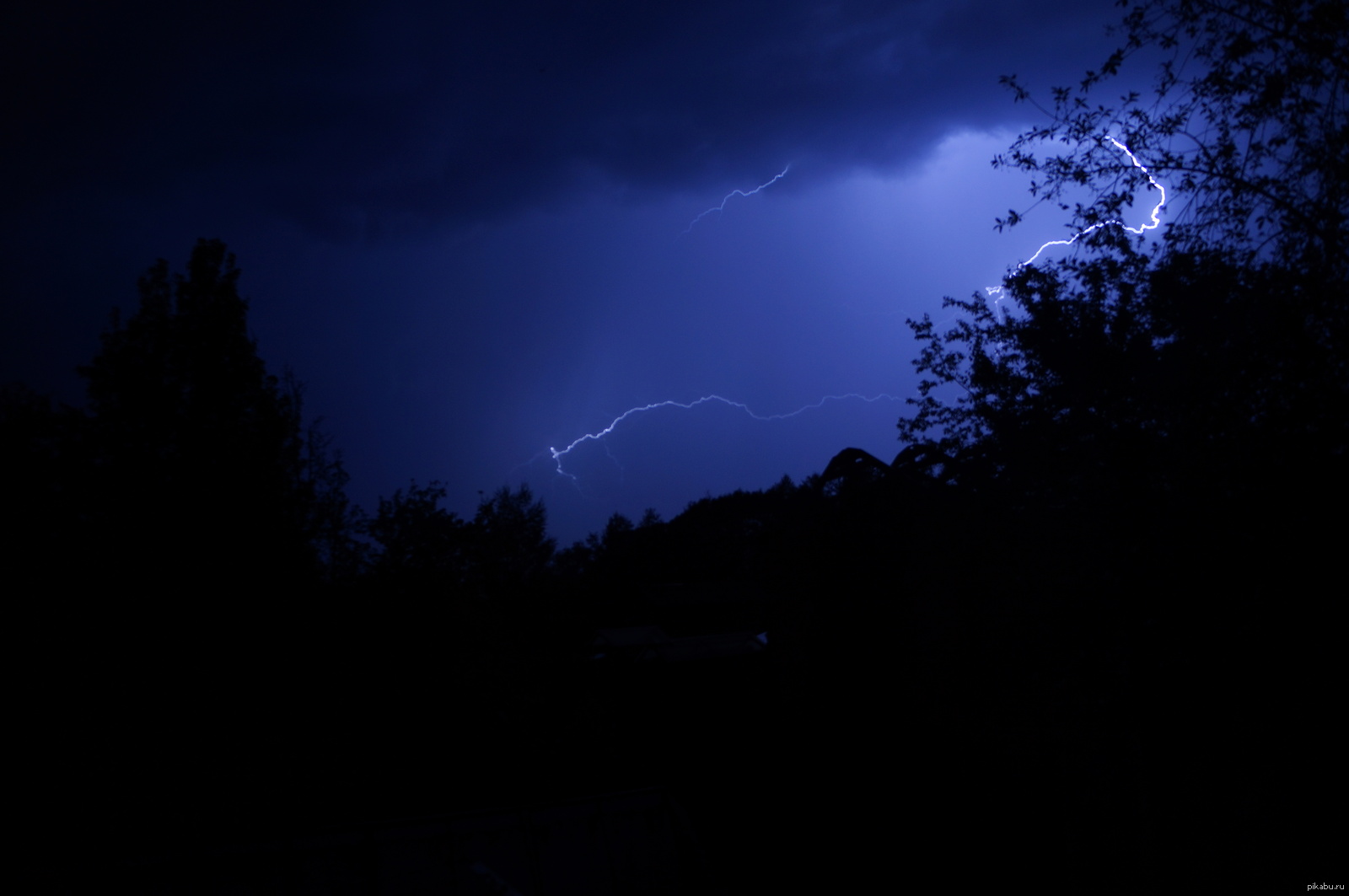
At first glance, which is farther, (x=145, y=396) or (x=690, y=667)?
(x=690, y=667)

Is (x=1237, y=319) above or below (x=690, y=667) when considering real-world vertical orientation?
above

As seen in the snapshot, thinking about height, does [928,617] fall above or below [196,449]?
below

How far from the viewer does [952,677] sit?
18.7ft

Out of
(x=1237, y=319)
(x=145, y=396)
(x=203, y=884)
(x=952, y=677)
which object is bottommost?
(x=203, y=884)

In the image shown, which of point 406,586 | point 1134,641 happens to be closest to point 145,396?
point 406,586

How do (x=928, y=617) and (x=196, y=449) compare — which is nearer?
(x=928, y=617)

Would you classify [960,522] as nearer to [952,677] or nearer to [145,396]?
Result: [952,677]

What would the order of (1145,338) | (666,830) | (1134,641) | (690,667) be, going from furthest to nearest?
(690,667) → (666,830) → (1145,338) → (1134,641)

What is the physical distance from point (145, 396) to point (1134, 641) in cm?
1319

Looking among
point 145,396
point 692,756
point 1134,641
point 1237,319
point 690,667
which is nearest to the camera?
point 1134,641

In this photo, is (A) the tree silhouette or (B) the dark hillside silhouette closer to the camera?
(B) the dark hillside silhouette

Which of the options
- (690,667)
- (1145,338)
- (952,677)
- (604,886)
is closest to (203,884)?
(604,886)

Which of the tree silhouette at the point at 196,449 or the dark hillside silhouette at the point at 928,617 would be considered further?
the tree silhouette at the point at 196,449

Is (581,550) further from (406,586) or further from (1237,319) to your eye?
(1237,319)
